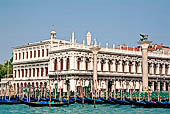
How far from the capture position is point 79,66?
146 ft

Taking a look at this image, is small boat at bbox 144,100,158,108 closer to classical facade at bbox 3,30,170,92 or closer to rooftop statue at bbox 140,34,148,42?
rooftop statue at bbox 140,34,148,42

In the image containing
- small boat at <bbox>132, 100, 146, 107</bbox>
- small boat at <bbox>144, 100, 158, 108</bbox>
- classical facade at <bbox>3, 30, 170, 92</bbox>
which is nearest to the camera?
small boat at <bbox>144, 100, 158, 108</bbox>

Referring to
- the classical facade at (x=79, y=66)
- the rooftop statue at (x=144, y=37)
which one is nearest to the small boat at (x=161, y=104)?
the rooftop statue at (x=144, y=37)

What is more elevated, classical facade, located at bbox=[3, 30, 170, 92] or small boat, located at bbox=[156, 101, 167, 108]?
classical facade, located at bbox=[3, 30, 170, 92]

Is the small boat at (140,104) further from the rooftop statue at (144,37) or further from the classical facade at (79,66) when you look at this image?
the classical facade at (79,66)

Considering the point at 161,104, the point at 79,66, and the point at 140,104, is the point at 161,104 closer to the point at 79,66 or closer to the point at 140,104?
the point at 140,104

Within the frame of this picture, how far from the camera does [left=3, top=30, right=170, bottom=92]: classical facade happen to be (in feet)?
146

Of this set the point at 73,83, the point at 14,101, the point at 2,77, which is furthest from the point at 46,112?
the point at 2,77

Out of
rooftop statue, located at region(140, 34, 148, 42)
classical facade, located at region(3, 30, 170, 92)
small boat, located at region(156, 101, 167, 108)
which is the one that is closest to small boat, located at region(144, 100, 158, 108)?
small boat, located at region(156, 101, 167, 108)

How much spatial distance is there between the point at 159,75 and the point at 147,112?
2496cm

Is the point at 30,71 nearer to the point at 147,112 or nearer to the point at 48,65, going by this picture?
the point at 48,65

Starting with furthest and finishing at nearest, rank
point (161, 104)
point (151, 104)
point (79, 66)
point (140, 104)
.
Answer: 1. point (79, 66)
2. point (140, 104)
3. point (151, 104)
4. point (161, 104)

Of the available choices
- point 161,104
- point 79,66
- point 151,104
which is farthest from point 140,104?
point 79,66

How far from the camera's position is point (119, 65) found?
160 ft
